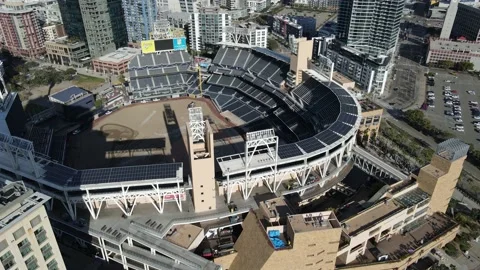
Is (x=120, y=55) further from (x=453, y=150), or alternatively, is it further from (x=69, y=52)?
(x=453, y=150)

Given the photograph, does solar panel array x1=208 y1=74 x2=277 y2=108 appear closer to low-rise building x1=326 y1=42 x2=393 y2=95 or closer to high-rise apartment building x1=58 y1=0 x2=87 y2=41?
low-rise building x1=326 y1=42 x2=393 y2=95

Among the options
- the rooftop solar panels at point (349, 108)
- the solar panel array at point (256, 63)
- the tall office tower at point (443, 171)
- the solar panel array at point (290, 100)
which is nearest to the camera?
the tall office tower at point (443, 171)

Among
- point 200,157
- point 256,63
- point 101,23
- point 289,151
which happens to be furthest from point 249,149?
point 101,23

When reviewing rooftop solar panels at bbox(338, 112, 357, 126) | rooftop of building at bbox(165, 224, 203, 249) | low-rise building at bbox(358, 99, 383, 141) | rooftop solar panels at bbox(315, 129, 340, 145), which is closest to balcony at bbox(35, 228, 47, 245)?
rooftop of building at bbox(165, 224, 203, 249)

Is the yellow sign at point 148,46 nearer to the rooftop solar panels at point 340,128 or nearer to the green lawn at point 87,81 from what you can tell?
the green lawn at point 87,81

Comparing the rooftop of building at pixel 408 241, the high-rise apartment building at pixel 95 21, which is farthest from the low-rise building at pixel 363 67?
the high-rise apartment building at pixel 95 21

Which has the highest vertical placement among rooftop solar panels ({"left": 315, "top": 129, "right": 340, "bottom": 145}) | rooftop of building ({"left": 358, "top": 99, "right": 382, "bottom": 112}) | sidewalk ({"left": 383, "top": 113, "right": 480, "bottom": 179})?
rooftop solar panels ({"left": 315, "top": 129, "right": 340, "bottom": 145})
